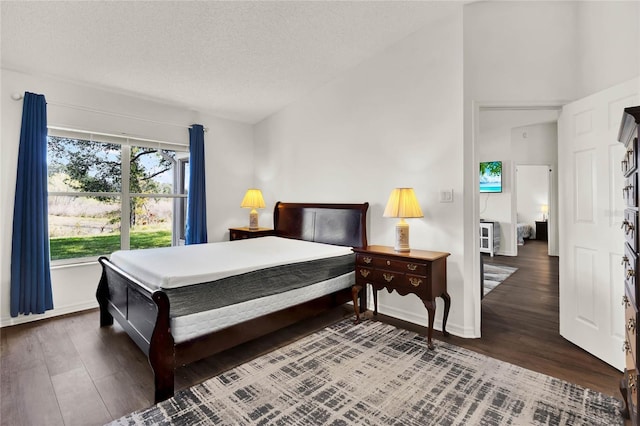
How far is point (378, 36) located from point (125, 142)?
3.26 metres

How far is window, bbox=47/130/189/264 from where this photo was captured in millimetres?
3512

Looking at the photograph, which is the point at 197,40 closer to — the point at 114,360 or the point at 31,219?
the point at 31,219

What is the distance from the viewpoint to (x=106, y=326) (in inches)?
119

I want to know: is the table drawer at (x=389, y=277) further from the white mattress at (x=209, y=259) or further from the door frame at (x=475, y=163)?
the door frame at (x=475, y=163)

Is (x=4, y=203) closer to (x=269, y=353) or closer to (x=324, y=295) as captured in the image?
(x=269, y=353)

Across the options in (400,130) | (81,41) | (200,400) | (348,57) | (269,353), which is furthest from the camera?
(348,57)

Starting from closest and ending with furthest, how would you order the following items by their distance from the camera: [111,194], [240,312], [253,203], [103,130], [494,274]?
[240,312], [103,130], [111,194], [253,203], [494,274]

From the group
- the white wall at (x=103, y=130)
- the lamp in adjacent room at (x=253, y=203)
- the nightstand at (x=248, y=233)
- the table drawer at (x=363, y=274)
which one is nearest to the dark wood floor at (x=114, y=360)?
the white wall at (x=103, y=130)

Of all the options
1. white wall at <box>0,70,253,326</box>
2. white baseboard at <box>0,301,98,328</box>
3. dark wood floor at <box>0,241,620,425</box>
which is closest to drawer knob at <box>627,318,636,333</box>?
dark wood floor at <box>0,241,620,425</box>

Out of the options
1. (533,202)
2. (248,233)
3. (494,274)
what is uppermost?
(533,202)

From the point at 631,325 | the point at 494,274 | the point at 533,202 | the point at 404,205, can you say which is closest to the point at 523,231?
the point at 533,202

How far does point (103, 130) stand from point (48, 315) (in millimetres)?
2123

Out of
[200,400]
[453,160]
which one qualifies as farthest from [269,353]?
[453,160]

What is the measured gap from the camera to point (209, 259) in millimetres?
2664
